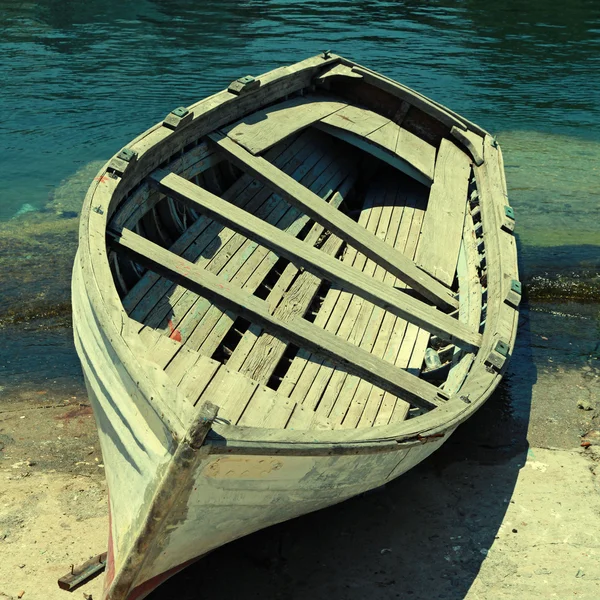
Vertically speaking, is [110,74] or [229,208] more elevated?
[229,208]

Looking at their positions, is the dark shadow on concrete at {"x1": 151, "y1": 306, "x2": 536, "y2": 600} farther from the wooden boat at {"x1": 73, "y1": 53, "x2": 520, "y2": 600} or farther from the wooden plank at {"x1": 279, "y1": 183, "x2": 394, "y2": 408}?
the wooden plank at {"x1": 279, "y1": 183, "x2": 394, "y2": 408}

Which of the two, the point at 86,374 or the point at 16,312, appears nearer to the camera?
the point at 86,374

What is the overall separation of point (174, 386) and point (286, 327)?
1810 mm

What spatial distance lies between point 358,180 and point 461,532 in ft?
18.9

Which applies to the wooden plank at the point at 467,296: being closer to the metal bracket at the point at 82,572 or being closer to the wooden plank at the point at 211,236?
the wooden plank at the point at 211,236

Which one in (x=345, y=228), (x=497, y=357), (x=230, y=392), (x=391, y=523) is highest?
(x=345, y=228)

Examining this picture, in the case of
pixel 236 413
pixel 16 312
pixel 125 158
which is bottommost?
pixel 16 312

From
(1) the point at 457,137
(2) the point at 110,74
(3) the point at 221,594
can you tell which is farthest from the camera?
(2) the point at 110,74

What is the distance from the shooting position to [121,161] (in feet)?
22.6

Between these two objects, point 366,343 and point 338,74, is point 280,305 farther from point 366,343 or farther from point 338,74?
point 338,74

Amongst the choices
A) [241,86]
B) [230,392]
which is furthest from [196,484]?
[241,86]

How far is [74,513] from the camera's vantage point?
20.7 feet

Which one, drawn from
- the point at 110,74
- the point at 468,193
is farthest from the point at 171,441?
the point at 110,74

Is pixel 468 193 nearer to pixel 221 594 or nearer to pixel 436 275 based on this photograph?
pixel 436 275
